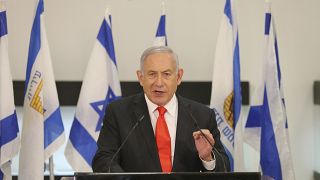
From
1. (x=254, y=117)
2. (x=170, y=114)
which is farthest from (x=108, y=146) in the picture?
(x=254, y=117)

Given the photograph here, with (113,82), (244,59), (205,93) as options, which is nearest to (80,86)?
(113,82)

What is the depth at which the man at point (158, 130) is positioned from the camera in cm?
222

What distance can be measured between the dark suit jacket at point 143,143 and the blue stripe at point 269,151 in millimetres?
1370

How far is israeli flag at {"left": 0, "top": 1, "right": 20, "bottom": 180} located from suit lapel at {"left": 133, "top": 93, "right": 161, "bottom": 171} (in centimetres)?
125

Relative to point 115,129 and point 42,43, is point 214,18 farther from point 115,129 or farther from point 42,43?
point 115,129

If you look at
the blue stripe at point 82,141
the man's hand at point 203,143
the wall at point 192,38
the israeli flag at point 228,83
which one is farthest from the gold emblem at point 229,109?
→ the man's hand at point 203,143

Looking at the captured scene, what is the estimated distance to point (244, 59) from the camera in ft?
13.7

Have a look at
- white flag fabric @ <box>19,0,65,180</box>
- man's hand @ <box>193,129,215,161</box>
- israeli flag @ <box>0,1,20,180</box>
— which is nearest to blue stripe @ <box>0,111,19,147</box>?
israeli flag @ <box>0,1,20,180</box>

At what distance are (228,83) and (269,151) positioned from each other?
59 centimetres

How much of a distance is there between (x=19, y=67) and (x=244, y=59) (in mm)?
1881

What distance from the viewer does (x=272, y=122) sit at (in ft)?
11.9

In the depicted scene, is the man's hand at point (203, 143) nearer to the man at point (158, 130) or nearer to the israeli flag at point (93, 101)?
the man at point (158, 130)

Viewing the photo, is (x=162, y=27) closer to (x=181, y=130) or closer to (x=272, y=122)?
(x=272, y=122)

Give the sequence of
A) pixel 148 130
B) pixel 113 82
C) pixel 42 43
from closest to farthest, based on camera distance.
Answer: pixel 148 130
pixel 42 43
pixel 113 82
